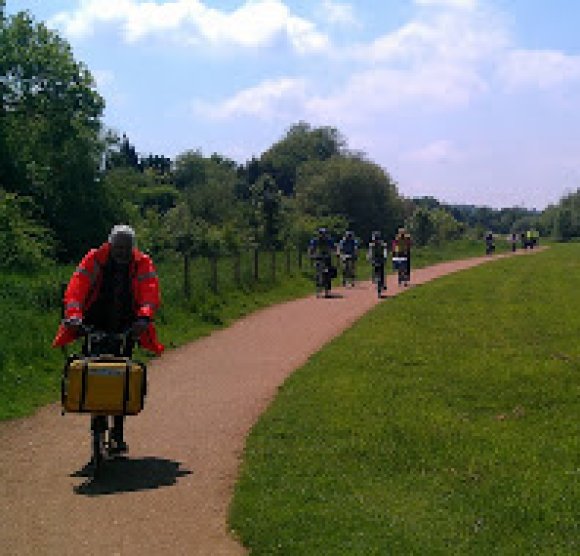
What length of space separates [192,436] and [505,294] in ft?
54.4

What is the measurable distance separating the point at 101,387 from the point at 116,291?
3.01 ft

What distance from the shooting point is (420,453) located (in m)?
7.14

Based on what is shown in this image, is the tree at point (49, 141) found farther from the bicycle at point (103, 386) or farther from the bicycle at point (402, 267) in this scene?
the bicycle at point (103, 386)

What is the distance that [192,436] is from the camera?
27.0 ft

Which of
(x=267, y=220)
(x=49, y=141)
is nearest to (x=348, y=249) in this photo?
(x=49, y=141)

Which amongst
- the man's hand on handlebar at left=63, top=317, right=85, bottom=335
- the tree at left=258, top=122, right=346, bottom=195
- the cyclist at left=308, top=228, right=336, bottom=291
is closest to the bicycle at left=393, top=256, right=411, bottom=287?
the cyclist at left=308, top=228, right=336, bottom=291

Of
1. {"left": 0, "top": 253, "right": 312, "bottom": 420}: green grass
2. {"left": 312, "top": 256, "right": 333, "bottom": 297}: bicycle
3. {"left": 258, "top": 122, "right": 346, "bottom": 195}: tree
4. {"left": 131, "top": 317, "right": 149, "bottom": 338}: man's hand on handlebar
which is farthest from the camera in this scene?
{"left": 258, "top": 122, "right": 346, "bottom": 195}: tree

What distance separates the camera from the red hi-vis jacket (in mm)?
6898

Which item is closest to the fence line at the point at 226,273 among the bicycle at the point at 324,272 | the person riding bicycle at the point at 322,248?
the person riding bicycle at the point at 322,248

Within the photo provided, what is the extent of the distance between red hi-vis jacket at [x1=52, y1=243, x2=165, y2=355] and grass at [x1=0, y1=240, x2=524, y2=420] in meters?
2.72

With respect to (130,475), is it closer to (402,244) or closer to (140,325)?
(140,325)

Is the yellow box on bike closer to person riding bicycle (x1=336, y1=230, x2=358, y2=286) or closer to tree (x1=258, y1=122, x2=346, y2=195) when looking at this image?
person riding bicycle (x1=336, y1=230, x2=358, y2=286)

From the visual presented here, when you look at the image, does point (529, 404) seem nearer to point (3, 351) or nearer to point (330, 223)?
point (3, 351)

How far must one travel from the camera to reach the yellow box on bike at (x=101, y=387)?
648cm
